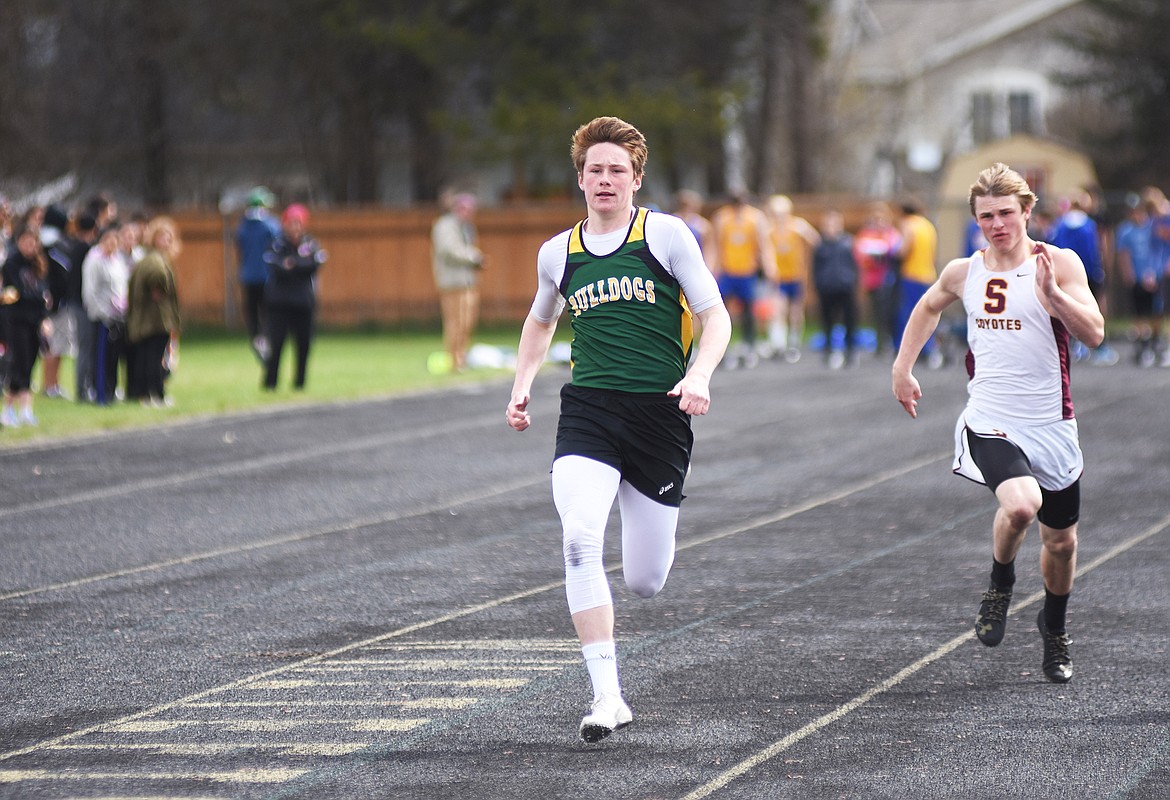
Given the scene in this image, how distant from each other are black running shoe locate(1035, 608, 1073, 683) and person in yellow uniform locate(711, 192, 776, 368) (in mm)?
13956

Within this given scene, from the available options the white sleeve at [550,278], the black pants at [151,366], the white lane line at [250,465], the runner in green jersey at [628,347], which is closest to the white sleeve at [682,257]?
the runner in green jersey at [628,347]

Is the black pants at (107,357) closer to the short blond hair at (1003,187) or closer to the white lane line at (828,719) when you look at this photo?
the white lane line at (828,719)

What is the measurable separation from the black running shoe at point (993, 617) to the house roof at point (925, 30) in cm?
4006

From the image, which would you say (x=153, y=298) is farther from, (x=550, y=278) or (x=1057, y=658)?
(x=1057, y=658)

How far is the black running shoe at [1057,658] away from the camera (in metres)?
6.39

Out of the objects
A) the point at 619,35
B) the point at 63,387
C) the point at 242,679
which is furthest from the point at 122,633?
the point at 619,35

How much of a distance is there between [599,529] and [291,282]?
11746mm

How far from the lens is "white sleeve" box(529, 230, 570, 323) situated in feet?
19.5

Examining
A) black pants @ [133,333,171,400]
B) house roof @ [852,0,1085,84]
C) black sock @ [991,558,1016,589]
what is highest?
house roof @ [852,0,1085,84]

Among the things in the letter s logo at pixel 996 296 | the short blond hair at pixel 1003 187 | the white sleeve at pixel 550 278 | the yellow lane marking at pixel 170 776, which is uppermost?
the short blond hair at pixel 1003 187

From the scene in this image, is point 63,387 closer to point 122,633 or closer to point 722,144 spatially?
point 122,633

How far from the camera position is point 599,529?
5.66 m

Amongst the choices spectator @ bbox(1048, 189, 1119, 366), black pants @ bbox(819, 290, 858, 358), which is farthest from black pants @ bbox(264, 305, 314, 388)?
spectator @ bbox(1048, 189, 1119, 366)

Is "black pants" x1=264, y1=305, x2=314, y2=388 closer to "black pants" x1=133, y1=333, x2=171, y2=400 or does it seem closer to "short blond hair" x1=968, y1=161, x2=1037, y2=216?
"black pants" x1=133, y1=333, x2=171, y2=400
